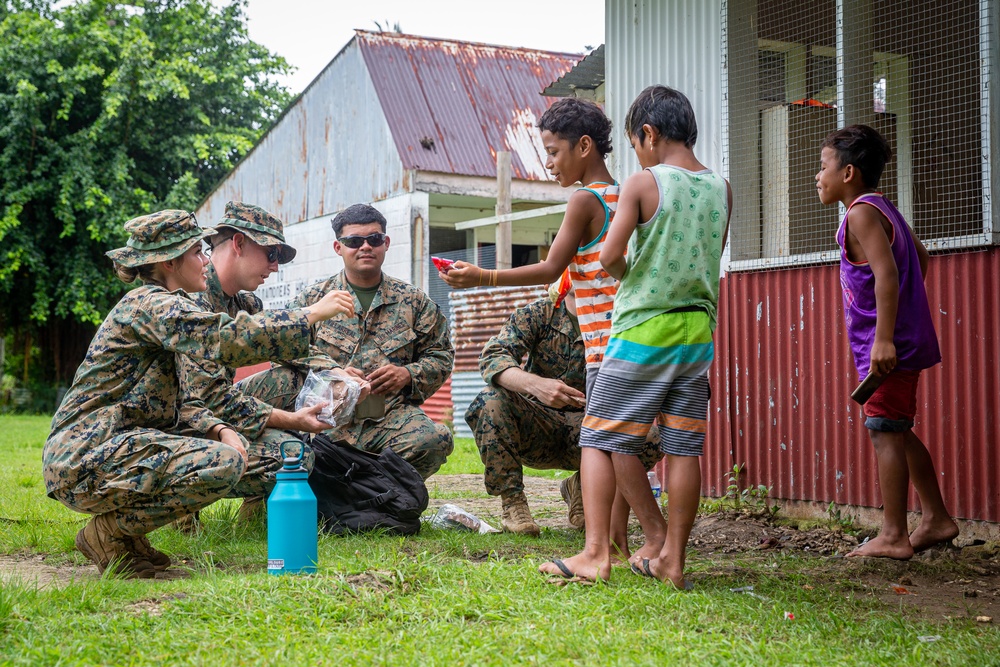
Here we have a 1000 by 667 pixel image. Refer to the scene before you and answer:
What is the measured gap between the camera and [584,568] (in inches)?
143

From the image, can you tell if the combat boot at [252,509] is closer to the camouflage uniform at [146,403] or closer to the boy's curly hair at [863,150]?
the camouflage uniform at [146,403]

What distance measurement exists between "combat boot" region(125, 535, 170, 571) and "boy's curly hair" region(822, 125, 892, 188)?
3.61 metres

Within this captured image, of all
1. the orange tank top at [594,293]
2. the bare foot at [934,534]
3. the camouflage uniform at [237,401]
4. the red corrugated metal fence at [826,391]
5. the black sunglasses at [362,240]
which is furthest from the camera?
the black sunglasses at [362,240]

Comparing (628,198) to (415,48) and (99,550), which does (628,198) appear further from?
(415,48)

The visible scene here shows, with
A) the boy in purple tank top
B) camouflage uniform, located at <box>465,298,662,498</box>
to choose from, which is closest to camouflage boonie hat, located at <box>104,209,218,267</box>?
camouflage uniform, located at <box>465,298,662,498</box>

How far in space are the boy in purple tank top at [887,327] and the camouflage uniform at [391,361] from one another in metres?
2.31

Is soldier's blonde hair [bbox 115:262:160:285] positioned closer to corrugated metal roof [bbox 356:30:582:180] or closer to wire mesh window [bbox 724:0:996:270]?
wire mesh window [bbox 724:0:996:270]

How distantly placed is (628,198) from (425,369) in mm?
2407

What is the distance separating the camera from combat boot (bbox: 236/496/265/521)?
5258 mm

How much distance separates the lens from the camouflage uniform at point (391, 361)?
5547 millimetres

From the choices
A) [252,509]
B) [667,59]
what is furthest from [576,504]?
[667,59]

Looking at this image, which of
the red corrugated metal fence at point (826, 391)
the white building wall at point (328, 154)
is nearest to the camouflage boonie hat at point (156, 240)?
the red corrugated metal fence at point (826, 391)

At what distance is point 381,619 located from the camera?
315 centimetres

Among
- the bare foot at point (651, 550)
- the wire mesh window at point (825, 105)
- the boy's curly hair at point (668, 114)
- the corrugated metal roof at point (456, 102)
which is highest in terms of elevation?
the corrugated metal roof at point (456, 102)
